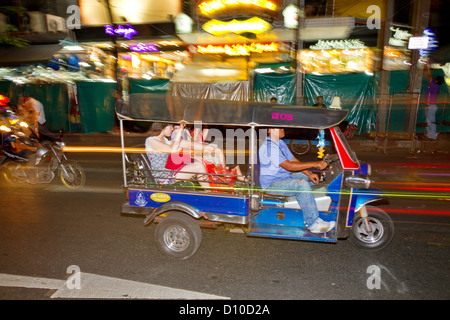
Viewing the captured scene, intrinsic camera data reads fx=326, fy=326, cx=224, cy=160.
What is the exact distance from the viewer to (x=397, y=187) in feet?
24.7

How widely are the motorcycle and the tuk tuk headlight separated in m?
6.12

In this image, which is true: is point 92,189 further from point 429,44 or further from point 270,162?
point 429,44

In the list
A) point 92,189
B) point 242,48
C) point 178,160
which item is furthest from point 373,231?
point 242,48

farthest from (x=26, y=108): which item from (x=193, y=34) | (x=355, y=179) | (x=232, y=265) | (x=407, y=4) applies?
(x=407, y=4)

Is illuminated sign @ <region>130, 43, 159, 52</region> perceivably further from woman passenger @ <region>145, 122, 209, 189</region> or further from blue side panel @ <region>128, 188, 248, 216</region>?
blue side panel @ <region>128, 188, 248, 216</region>

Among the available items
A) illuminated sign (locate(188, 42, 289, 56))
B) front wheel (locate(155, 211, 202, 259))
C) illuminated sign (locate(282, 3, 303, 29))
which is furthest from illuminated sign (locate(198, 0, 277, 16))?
front wheel (locate(155, 211, 202, 259))

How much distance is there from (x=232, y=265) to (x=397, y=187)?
5210mm

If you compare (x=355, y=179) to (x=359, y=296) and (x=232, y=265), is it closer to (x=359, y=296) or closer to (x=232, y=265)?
(x=359, y=296)

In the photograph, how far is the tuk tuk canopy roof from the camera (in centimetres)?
387

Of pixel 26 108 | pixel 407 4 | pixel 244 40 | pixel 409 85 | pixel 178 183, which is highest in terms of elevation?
pixel 407 4

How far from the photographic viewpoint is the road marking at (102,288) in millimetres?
3502

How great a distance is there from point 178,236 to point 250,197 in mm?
1103
